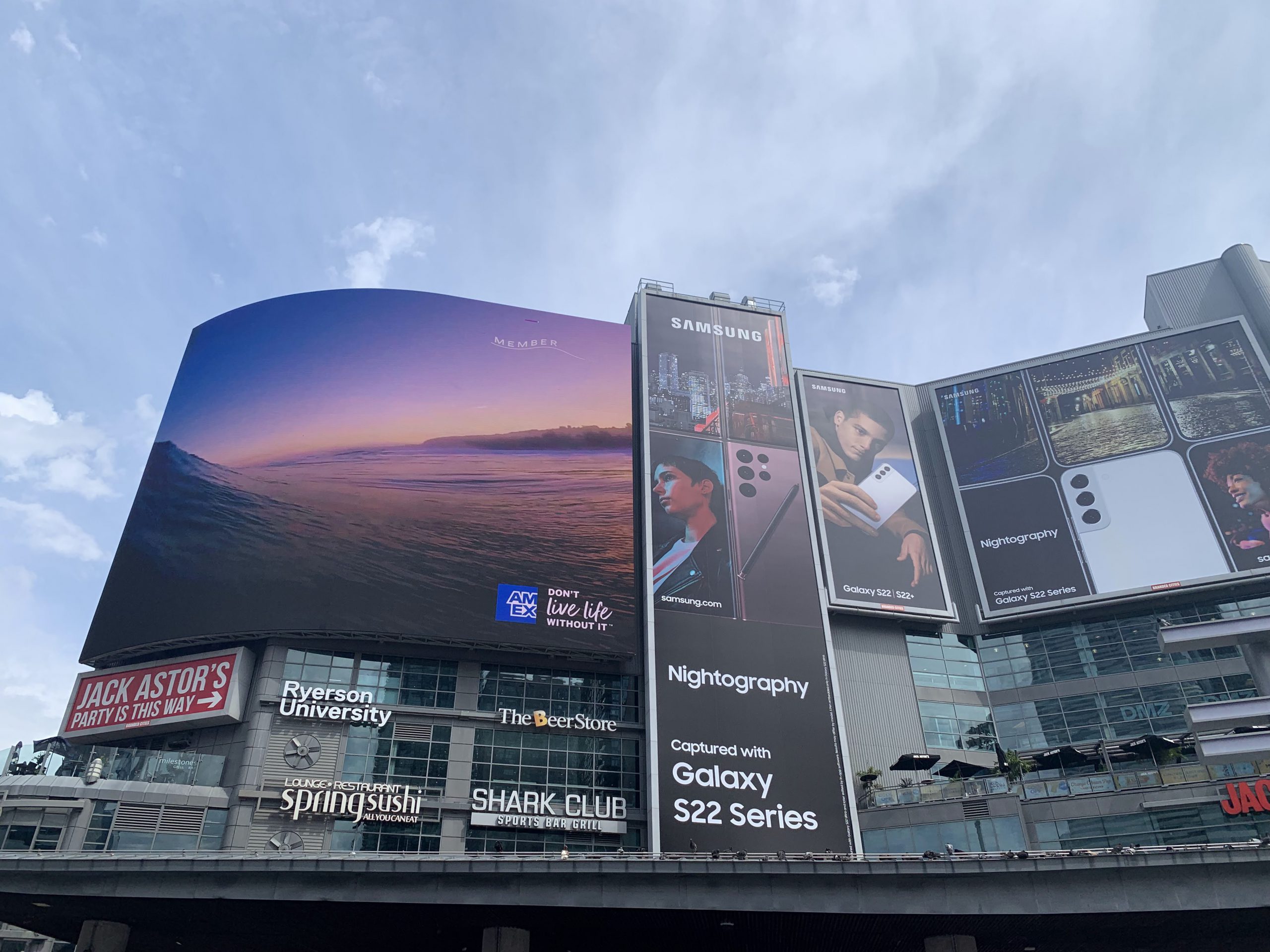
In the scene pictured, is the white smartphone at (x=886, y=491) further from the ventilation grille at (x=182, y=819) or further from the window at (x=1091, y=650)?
the ventilation grille at (x=182, y=819)

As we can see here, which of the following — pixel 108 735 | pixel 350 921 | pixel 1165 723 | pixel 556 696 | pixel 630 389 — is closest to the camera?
pixel 350 921

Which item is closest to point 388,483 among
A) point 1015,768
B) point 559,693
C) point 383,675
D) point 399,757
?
point 383,675

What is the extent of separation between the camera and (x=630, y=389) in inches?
2918

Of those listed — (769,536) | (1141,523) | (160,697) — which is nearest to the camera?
(160,697)

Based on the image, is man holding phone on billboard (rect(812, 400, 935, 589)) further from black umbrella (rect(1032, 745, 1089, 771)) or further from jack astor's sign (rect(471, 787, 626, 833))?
jack astor's sign (rect(471, 787, 626, 833))

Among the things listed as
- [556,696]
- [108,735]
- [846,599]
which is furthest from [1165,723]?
[108,735]

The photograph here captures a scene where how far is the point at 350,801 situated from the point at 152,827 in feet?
33.8

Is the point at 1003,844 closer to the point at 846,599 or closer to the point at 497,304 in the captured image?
the point at 846,599

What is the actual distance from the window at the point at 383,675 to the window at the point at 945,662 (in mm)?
34565

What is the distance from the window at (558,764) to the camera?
60.2 metres

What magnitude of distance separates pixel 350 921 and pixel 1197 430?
2727 inches

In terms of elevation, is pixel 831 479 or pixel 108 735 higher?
pixel 831 479

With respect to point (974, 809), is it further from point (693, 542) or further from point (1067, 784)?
point (693, 542)

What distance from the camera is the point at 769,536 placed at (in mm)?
70062
